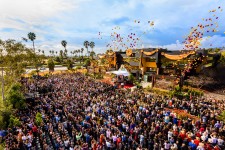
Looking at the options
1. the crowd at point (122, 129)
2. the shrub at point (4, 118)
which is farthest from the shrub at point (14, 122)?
the shrub at point (4, 118)

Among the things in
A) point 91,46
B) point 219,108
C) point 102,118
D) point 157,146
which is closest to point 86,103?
point 102,118

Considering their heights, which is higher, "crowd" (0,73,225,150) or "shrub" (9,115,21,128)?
"crowd" (0,73,225,150)

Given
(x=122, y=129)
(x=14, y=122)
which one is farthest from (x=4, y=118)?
(x=122, y=129)

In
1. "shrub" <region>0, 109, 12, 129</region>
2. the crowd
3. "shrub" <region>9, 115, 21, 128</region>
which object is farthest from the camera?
"shrub" <region>0, 109, 12, 129</region>

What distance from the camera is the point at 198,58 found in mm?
29375

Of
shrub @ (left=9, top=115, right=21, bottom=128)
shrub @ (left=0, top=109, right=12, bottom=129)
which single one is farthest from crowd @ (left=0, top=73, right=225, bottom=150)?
shrub @ (left=0, top=109, right=12, bottom=129)

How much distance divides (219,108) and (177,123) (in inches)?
232

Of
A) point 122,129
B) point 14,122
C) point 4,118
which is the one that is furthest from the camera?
point 4,118

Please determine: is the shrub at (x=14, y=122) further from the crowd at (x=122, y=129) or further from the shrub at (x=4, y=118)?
the shrub at (x=4, y=118)

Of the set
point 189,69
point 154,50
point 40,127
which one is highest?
point 154,50

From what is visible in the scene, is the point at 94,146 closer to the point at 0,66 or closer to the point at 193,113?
the point at 193,113

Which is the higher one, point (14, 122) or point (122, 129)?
point (122, 129)

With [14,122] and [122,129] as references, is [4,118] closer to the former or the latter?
[14,122]

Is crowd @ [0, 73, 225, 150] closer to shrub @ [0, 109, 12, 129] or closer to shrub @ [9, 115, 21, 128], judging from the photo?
shrub @ [9, 115, 21, 128]
